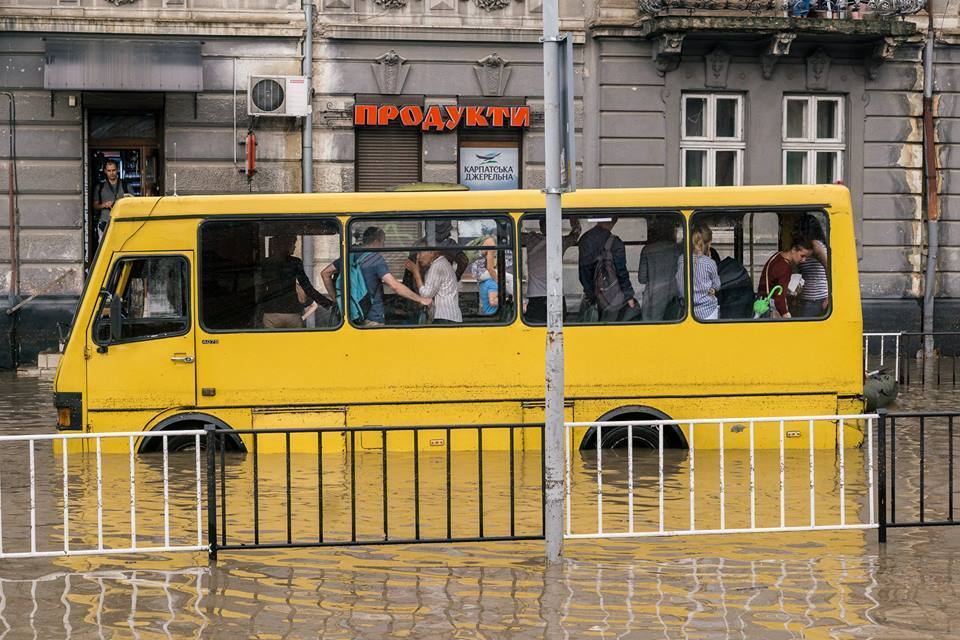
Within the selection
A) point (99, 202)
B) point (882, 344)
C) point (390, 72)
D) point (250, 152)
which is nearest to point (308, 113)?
point (250, 152)

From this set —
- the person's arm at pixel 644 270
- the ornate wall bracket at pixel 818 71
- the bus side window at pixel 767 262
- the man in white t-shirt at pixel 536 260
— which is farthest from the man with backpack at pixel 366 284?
the ornate wall bracket at pixel 818 71

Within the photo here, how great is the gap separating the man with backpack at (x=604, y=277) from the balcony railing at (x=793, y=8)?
33.7 ft

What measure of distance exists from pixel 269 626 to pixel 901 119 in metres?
19.8

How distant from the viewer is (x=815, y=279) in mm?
14555

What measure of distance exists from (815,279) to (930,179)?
11606mm

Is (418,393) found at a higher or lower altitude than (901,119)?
lower

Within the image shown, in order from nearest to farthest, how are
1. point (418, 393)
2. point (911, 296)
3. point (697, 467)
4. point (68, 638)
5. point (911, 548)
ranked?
point (68, 638) < point (911, 548) < point (697, 467) < point (418, 393) < point (911, 296)

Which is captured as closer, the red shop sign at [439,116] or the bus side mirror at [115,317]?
the bus side mirror at [115,317]

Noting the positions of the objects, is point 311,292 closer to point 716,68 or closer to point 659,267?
point 659,267

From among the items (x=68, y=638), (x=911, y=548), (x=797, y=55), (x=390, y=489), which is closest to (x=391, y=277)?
(x=390, y=489)

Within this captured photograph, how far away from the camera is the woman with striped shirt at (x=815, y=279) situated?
14508 millimetres

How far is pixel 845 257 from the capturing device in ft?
47.6

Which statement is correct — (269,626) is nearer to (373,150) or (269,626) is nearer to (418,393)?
(418,393)

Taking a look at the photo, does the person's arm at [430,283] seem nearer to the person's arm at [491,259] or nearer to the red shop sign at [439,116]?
the person's arm at [491,259]
